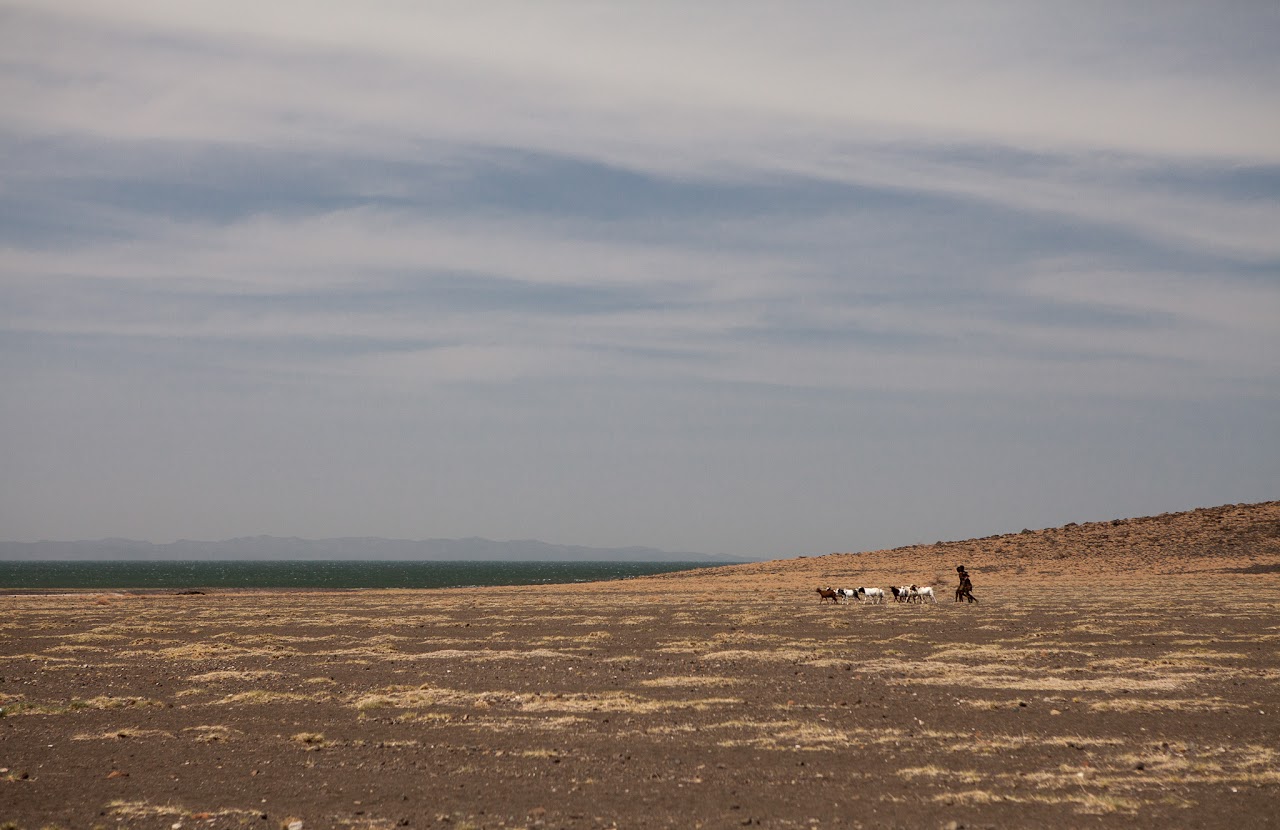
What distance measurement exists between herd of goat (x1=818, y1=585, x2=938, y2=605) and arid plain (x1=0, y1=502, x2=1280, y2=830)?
12.3 meters

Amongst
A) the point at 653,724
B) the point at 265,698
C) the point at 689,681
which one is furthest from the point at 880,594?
the point at 265,698

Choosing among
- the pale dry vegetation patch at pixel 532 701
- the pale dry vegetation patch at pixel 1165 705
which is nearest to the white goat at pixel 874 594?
the pale dry vegetation patch at pixel 1165 705

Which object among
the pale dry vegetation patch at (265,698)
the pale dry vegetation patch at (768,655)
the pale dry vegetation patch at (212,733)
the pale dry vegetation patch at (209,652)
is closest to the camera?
the pale dry vegetation patch at (212,733)

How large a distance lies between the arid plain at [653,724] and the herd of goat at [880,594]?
483 inches

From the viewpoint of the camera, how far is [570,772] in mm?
15062

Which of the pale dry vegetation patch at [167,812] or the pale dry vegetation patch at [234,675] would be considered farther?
the pale dry vegetation patch at [234,675]

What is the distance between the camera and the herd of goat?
2080 inches

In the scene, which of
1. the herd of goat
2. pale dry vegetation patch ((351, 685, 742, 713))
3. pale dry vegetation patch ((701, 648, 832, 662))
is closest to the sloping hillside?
the herd of goat

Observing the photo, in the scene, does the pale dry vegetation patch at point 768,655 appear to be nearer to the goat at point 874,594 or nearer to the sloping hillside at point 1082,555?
the goat at point 874,594

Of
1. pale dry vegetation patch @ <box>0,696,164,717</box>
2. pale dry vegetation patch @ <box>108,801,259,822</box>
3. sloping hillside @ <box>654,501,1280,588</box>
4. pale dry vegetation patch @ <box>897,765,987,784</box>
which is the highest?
pale dry vegetation patch @ <box>0,696,164,717</box>

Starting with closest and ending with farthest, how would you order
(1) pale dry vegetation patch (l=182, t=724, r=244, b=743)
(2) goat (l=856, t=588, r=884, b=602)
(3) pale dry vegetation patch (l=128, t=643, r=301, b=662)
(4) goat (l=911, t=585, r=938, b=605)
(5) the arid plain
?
1. (5) the arid plain
2. (1) pale dry vegetation patch (l=182, t=724, r=244, b=743)
3. (3) pale dry vegetation patch (l=128, t=643, r=301, b=662)
4. (4) goat (l=911, t=585, r=938, b=605)
5. (2) goat (l=856, t=588, r=884, b=602)

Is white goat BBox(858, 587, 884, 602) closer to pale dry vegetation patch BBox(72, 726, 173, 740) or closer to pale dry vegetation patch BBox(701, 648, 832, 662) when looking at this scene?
pale dry vegetation patch BBox(701, 648, 832, 662)

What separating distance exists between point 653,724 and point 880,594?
37.8 meters

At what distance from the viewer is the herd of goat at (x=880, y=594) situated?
52.8 meters
